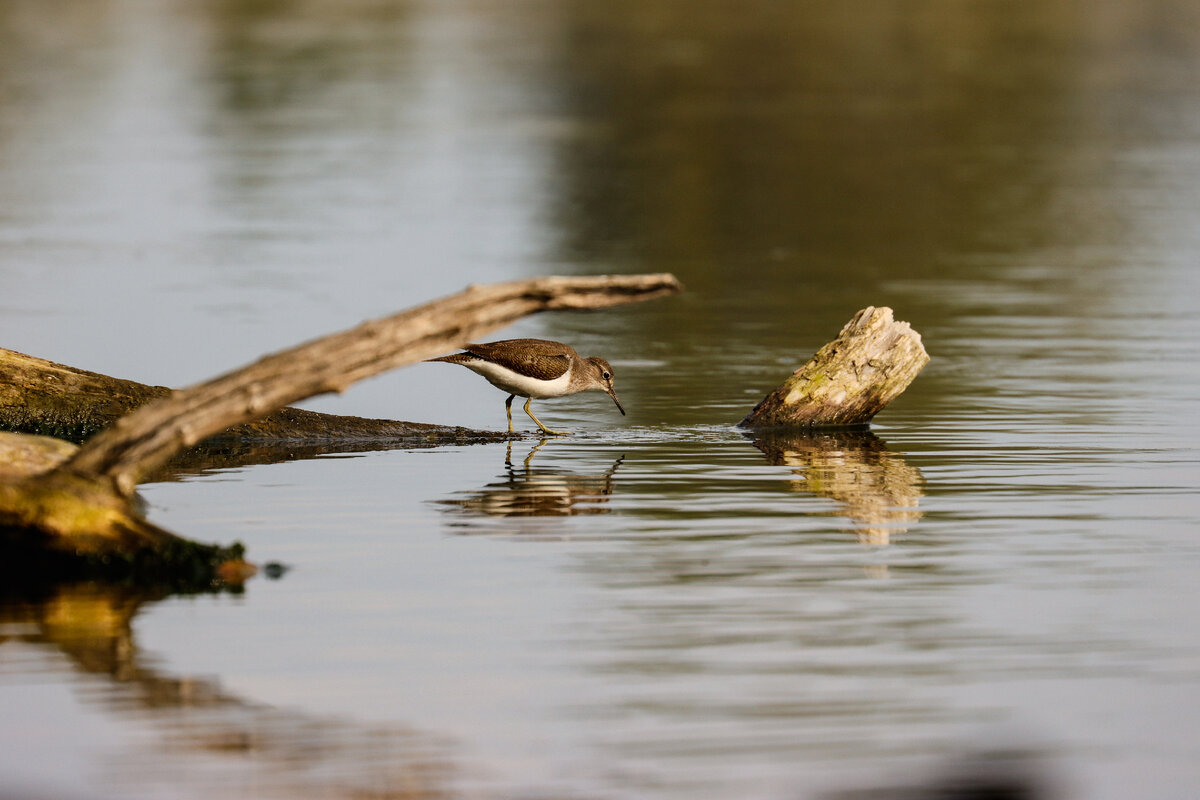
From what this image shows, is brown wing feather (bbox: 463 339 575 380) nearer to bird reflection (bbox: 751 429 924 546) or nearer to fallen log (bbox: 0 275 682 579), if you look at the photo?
bird reflection (bbox: 751 429 924 546)

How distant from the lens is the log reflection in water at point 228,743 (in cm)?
713

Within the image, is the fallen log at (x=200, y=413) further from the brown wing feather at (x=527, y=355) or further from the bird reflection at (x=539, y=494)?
the brown wing feather at (x=527, y=355)

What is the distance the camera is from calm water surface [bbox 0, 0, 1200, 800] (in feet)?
25.1

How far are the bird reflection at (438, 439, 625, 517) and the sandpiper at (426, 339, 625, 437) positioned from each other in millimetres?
1242

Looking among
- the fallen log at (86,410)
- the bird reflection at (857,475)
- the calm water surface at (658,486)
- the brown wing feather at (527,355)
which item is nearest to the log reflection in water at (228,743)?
the calm water surface at (658,486)

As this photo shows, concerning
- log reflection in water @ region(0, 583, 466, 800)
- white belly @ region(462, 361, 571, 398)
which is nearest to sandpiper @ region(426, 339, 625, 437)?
white belly @ region(462, 361, 571, 398)

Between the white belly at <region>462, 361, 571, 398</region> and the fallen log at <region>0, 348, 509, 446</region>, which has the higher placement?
the white belly at <region>462, 361, 571, 398</region>

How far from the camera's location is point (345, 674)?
27.7 ft

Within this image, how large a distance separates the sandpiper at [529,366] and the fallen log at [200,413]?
190 inches

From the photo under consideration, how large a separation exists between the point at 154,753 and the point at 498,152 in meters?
36.3

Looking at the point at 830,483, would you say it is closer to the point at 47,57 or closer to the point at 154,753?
the point at 154,753

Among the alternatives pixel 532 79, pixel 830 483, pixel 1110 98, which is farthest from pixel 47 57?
pixel 830 483

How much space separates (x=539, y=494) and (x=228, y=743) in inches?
207

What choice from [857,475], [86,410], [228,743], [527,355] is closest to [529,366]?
[527,355]
